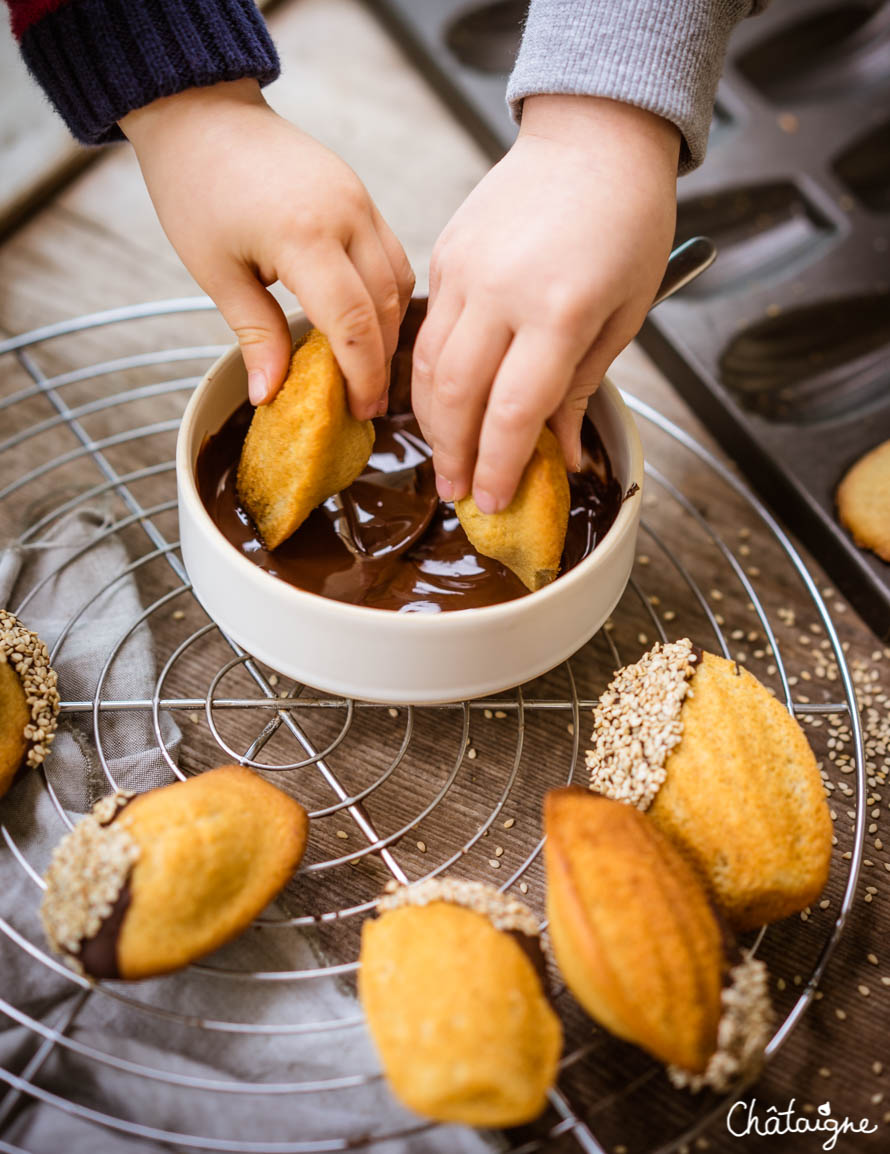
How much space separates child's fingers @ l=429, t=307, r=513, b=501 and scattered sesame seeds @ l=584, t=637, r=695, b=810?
371 millimetres

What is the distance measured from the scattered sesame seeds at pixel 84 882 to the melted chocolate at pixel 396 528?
40 cm

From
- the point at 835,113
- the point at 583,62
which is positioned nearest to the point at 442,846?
the point at 583,62

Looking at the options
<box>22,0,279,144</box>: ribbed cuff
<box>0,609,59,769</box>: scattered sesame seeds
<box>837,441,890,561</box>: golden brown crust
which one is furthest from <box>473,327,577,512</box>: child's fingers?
<box>837,441,890,561</box>: golden brown crust

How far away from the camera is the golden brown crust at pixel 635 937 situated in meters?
0.95

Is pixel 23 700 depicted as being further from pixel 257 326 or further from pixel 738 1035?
pixel 738 1035

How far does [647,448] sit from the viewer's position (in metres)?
1.85

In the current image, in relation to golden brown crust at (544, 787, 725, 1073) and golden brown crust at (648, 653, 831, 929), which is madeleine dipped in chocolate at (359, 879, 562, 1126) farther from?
golden brown crust at (648, 653, 831, 929)

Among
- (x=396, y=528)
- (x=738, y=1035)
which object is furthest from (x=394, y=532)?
(x=738, y=1035)

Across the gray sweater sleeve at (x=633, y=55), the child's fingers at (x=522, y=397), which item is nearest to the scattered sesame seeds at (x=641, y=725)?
the child's fingers at (x=522, y=397)

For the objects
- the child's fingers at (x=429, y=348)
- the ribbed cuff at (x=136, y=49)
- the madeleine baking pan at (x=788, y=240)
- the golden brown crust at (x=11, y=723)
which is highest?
the ribbed cuff at (x=136, y=49)

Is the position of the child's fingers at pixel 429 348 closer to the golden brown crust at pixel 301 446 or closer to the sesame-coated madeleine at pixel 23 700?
the golden brown crust at pixel 301 446

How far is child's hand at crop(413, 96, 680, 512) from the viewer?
1078mm

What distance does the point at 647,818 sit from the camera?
1.13 metres

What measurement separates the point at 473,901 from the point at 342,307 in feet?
2.41
